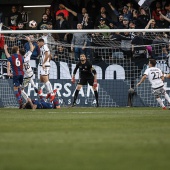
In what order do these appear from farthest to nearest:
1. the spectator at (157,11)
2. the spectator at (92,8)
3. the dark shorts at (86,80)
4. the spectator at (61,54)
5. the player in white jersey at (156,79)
Answer: the spectator at (92,8)
the spectator at (157,11)
the spectator at (61,54)
the dark shorts at (86,80)
the player in white jersey at (156,79)

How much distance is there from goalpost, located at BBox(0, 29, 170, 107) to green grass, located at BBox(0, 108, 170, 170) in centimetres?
1178

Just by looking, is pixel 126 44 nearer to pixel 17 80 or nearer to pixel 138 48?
pixel 138 48

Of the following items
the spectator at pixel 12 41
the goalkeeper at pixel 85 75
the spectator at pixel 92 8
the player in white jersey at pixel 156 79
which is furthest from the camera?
the spectator at pixel 92 8

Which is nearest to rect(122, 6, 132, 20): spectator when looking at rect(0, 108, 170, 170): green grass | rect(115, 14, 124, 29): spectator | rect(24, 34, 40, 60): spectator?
rect(115, 14, 124, 29): spectator

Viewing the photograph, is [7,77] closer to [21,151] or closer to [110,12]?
[110,12]

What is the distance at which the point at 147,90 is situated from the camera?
2633 centimetres

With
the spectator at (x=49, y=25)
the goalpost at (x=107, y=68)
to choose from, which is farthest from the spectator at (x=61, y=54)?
the spectator at (x=49, y=25)

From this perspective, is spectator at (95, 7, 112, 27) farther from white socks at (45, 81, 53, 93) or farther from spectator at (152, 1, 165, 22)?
white socks at (45, 81, 53, 93)

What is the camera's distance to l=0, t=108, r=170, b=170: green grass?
802 cm

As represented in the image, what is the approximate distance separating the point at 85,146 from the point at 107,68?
16.4m

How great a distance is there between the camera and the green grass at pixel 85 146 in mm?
8023

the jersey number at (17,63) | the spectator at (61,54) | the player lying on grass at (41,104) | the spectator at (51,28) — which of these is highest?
the spectator at (51,28)

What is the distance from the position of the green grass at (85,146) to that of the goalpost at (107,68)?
11.8 metres

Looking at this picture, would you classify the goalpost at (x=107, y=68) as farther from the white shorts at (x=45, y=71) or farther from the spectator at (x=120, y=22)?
the white shorts at (x=45, y=71)
